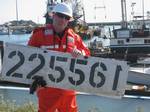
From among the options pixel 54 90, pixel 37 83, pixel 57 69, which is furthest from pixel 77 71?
pixel 37 83

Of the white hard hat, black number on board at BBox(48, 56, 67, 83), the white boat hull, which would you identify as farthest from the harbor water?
the white hard hat

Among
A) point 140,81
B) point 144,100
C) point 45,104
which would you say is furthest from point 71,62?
point 140,81

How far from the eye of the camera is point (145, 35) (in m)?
30.9

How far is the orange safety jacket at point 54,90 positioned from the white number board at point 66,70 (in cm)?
10

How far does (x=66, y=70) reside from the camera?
→ 6.53 metres

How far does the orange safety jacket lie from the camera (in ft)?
20.7

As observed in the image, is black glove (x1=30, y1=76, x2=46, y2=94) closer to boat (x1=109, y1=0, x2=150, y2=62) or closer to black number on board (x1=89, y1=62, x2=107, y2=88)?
black number on board (x1=89, y1=62, x2=107, y2=88)

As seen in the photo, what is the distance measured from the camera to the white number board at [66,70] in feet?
21.3

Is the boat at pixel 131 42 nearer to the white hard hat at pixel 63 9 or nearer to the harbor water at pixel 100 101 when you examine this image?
the harbor water at pixel 100 101

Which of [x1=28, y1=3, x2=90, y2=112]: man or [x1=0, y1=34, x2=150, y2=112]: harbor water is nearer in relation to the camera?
[x1=28, y1=3, x2=90, y2=112]: man

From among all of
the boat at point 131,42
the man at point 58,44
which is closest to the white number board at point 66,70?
the man at point 58,44

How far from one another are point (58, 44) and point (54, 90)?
595 millimetres

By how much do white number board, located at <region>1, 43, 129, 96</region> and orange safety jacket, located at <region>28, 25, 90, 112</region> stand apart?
4.0 inches

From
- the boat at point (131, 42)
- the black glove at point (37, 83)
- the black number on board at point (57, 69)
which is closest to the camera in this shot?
the black glove at point (37, 83)
